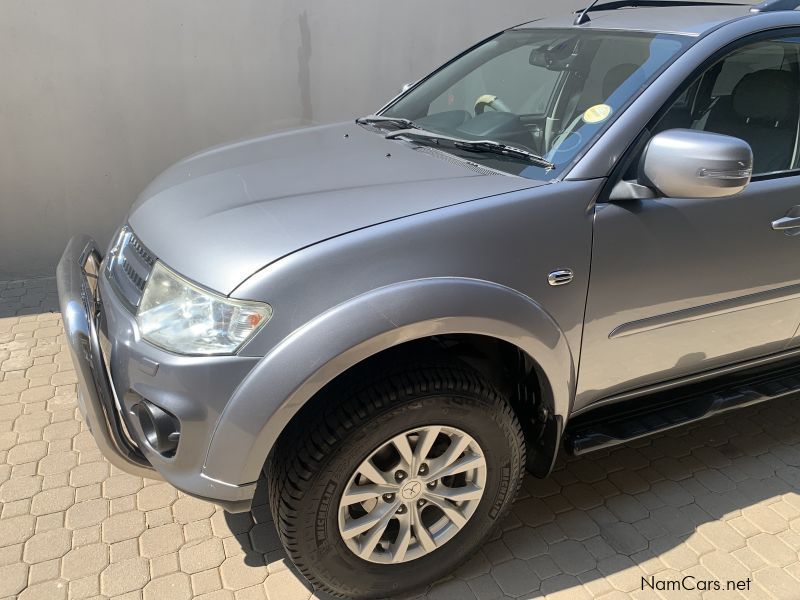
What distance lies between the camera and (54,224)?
473 centimetres

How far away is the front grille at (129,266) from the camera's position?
1993 millimetres

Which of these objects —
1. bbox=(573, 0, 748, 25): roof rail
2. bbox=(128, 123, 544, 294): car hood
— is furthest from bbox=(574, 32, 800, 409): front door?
bbox=(573, 0, 748, 25): roof rail

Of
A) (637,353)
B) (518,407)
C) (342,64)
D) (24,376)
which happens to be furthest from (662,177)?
(342,64)

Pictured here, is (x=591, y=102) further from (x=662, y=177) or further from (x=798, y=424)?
(x=798, y=424)

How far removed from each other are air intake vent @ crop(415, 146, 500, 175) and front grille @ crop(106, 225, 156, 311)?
40.7 inches

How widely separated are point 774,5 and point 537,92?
940 mm

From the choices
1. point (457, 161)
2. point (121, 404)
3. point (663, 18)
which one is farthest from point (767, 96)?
point (121, 404)

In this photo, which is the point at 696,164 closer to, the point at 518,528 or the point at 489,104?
the point at 489,104

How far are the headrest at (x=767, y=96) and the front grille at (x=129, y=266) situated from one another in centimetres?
223

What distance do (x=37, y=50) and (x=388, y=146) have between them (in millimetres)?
3237

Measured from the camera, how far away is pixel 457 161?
7.32ft

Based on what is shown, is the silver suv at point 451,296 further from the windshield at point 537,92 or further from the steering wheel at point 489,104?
the steering wheel at point 489,104

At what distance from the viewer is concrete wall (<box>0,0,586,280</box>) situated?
4.41 metres

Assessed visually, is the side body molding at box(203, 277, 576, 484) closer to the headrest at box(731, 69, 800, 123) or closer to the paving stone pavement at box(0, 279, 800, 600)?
the paving stone pavement at box(0, 279, 800, 600)
